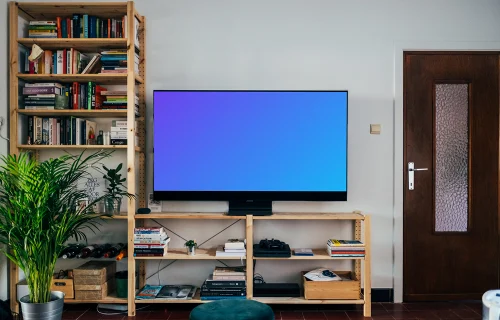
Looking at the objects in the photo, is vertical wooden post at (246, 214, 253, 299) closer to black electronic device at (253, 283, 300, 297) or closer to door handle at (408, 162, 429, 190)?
black electronic device at (253, 283, 300, 297)

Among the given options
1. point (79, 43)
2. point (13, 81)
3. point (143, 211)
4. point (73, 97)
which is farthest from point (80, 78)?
point (143, 211)

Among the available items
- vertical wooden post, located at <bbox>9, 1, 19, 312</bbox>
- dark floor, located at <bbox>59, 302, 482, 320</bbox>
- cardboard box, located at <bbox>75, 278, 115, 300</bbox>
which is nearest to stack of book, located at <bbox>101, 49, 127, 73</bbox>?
vertical wooden post, located at <bbox>9, 1, 19, 312</bbox>

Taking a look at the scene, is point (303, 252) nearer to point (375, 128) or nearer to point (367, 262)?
point (367, 262)

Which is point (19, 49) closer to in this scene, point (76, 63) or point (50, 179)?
point (76, 63)

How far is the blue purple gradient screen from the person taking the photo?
319 cm

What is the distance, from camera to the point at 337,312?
3148 millimetres

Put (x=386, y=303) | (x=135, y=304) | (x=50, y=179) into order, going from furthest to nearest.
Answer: (x=386, y=303)
(x=135, y=304)
(x=50, y=179)

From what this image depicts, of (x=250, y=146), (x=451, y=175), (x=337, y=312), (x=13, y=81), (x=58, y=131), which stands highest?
(x=13, y=81)

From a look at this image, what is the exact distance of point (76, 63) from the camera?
3.21m

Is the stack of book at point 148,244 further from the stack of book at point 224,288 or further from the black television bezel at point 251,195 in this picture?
the stack of book at point 224,288

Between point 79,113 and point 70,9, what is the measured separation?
2.64 ft

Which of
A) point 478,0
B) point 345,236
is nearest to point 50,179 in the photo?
point 345,236

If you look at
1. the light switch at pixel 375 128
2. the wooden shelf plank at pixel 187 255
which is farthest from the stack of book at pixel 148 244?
the light switch at pixel 375 128

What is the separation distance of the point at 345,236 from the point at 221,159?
121 centimetres
